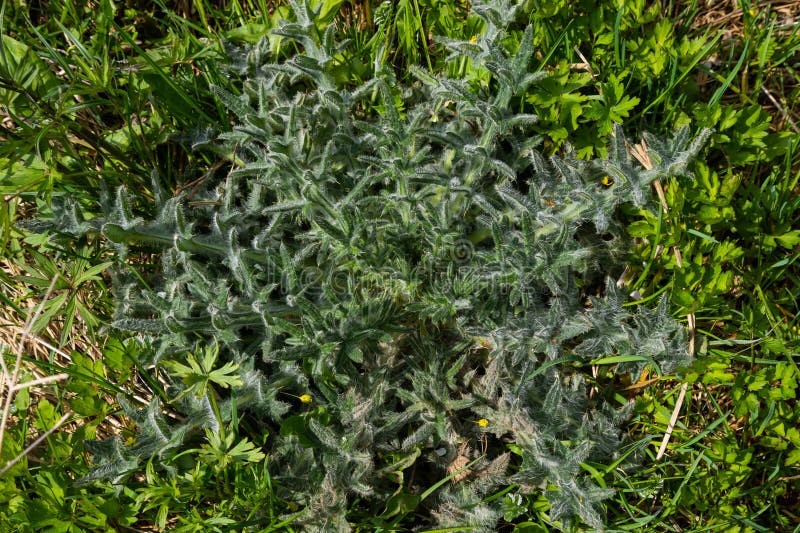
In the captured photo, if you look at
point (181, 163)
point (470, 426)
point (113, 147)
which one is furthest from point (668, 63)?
point (113, 147)

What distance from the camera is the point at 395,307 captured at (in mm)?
3479

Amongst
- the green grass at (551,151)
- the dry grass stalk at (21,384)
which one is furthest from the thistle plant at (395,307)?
the dry grass stalk at (21,384)

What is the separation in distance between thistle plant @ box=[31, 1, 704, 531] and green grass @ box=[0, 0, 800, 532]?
0.18 meters

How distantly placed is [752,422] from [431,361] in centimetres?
163

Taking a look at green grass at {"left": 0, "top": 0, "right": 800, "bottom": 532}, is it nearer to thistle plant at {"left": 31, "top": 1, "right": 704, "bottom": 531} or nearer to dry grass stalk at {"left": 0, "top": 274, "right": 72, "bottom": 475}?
dry grass stalk at {"left": 0, "top": 274, "right": 72, "bottom": 475}

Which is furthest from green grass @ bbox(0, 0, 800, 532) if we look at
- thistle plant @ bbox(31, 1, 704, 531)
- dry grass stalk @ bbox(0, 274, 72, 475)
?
thistle plant @ bbox(31, 1, 704, 531)

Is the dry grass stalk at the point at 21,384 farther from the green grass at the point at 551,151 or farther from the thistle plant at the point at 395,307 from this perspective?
the thistle plant at the point at 395,307

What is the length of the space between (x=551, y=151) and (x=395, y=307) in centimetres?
125

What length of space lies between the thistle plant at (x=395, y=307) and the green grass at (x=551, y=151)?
6.9 inches

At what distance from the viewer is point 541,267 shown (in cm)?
313

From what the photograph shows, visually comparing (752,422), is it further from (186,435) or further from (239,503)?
(186,435)

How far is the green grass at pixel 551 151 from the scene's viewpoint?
125 inches

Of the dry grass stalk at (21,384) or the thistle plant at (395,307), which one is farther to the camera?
the thistle plant at (395,307)

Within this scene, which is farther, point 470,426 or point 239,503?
point 470,426
